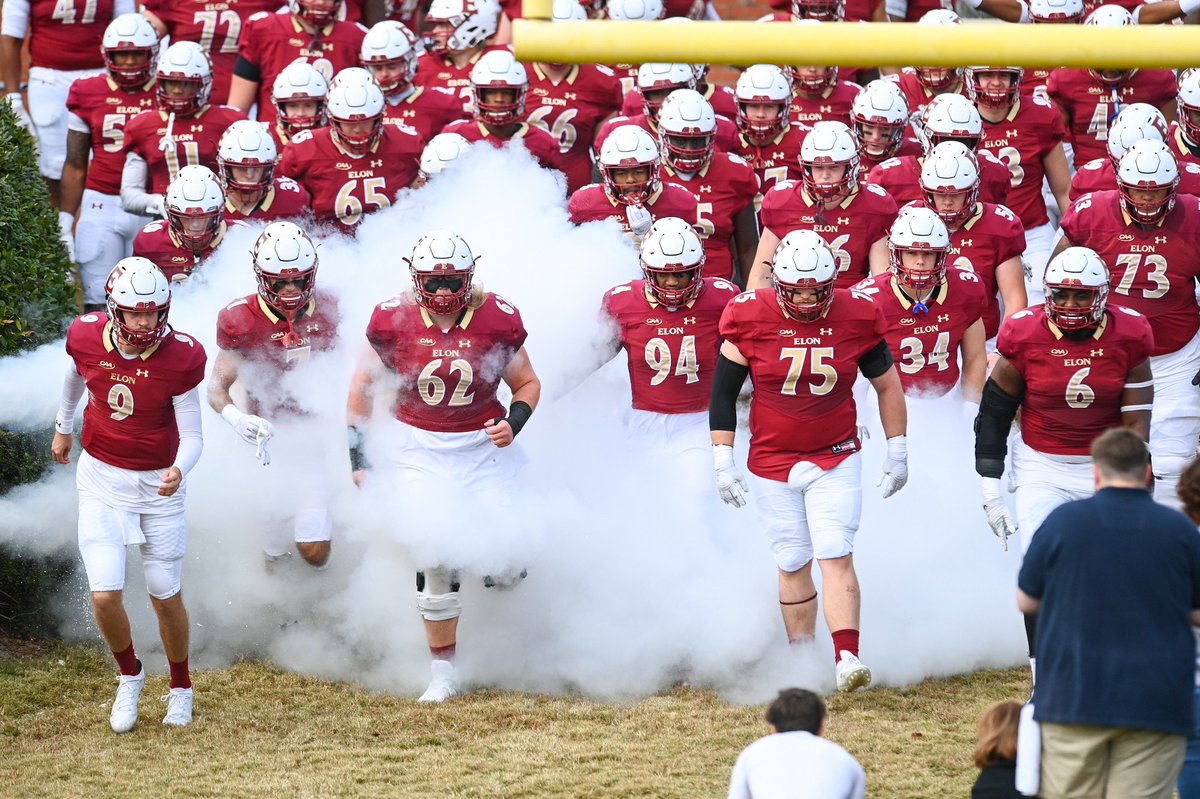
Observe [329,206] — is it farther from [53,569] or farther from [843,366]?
[843,366]

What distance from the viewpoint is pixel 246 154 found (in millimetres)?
8773

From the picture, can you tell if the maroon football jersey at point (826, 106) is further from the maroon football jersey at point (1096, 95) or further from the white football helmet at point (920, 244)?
the white football helmet at point (920, 244)

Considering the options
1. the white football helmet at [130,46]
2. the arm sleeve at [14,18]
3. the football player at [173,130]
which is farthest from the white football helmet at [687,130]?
the arm sleeve at [14,18]

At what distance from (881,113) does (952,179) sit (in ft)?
2.67

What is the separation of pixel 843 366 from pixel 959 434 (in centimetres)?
131

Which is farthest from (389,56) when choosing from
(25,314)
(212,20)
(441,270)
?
(441,270)

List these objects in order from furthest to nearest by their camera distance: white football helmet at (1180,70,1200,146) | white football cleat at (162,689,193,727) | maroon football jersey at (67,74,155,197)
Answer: maroon football jersey at (67,74,155,197) → white football helmet at (1180,70,1200,146) → white football cleat at (162,689,193,727)

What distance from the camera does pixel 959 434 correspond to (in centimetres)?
821

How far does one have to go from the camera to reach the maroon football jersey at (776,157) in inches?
365

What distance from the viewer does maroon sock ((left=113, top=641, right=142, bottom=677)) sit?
715 centimetres

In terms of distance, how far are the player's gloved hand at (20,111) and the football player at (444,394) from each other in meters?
2.82

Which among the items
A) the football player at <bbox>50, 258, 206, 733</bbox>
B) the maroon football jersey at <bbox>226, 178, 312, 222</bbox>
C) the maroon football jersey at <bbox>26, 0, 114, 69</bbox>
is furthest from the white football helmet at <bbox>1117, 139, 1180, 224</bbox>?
A: the maroon football jersey at <bbox>26, 0, 114, 69</bbox>

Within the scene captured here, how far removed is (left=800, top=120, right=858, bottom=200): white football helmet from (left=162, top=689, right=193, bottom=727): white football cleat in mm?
3600

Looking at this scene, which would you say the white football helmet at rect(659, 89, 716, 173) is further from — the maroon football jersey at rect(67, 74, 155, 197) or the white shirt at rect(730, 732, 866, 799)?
the white shirt at rect(730, 732, 866, 799)
